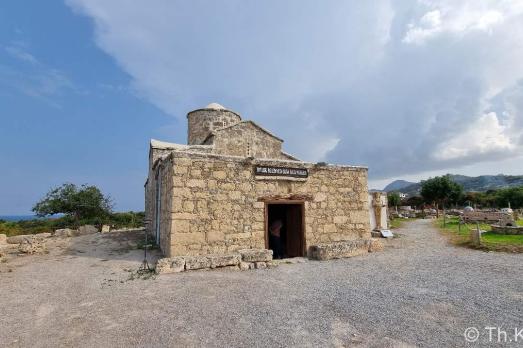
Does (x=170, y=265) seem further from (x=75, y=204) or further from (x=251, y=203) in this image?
(x=75, y=204)

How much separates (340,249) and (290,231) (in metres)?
2.01

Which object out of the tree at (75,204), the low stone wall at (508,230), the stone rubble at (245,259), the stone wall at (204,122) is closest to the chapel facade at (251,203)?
the stone rubble at (245,259)

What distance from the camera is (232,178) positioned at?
26.0 feet

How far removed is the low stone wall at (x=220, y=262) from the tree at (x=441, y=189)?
31.2 meters

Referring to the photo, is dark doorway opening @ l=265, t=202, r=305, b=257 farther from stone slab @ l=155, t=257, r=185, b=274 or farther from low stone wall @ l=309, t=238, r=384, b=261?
stone slab @ l=155, t=257, r=185, b=274

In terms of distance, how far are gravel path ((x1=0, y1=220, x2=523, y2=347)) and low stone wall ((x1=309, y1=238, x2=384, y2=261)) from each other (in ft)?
2.56

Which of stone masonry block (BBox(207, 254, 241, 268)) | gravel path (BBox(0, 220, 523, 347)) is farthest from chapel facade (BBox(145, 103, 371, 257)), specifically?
gravel path (BBox(0, 220, 523, 347))

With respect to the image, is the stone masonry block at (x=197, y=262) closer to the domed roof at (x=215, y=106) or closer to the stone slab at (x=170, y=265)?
the stone slab at (x=170, y=265)

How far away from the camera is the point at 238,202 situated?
7.92 m

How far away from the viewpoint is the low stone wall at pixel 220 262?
6.53 metres

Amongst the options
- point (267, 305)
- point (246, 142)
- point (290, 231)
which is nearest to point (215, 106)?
point (246, 142)

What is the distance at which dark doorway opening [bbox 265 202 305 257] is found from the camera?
29.7ft

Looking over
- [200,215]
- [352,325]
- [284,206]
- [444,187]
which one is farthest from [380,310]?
[444,187]

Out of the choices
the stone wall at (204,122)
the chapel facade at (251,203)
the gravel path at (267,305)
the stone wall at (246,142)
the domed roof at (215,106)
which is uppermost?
the domed roof at (215,106)
